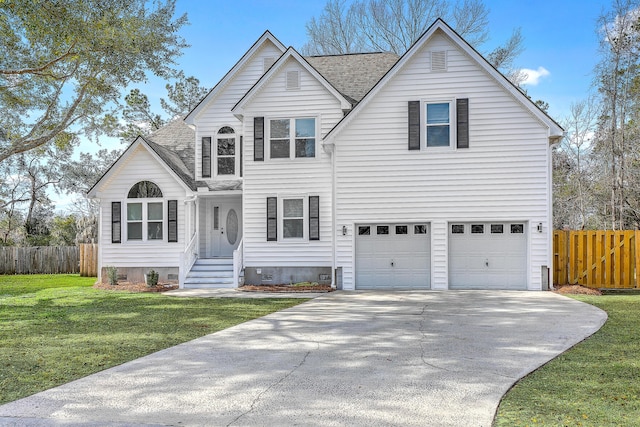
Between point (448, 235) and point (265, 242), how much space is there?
602 cm

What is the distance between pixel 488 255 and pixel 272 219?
277 inches

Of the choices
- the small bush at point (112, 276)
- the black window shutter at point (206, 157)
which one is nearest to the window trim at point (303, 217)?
the black window shutter at point (206, 157)

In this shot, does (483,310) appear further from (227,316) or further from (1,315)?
(1,315)

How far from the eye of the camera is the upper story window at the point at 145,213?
18.5 metres

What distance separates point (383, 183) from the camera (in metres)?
16.0

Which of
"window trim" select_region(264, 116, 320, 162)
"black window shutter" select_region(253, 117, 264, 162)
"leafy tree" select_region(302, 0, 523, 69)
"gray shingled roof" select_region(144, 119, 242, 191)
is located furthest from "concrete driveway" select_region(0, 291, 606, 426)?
"leafy tree" select_region(302, 0, 523, 69)

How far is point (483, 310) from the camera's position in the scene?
1115 centimetres

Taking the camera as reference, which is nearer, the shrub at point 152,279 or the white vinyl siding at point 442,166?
the white vinyl siding at point 442,166

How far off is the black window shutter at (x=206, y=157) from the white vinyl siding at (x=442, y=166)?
208 inches

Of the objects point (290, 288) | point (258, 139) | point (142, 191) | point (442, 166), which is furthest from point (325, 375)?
point (142, 191)

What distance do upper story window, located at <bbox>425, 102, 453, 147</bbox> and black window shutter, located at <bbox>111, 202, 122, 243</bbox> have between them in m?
11.3

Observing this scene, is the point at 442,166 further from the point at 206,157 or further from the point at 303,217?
the point at 206,157

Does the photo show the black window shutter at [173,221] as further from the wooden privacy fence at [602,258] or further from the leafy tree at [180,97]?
the leafy tree at [180,97]

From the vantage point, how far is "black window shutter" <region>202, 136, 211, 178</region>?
18672mm
